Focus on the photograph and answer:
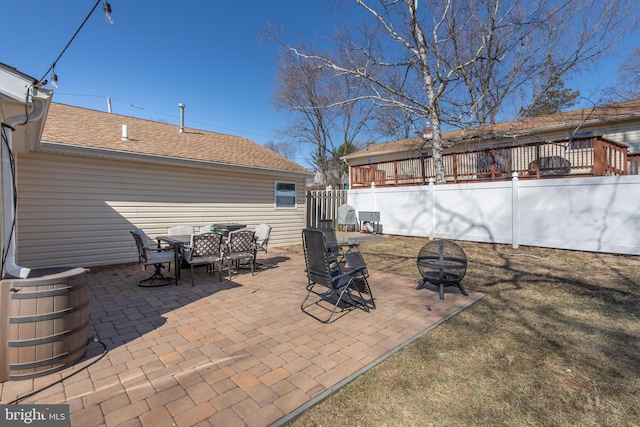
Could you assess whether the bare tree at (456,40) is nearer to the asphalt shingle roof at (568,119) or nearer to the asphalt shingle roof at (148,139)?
the asphalt shingle roof at (568,119)

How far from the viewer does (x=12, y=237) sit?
284 centimetres

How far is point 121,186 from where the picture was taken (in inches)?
291

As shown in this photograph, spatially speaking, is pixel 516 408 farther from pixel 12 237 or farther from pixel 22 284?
pixel 12 237

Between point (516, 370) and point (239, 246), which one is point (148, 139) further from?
point (516, 370)

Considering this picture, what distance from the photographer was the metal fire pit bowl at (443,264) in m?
4.62

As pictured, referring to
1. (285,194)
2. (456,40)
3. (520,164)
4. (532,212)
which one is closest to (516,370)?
(532,212)

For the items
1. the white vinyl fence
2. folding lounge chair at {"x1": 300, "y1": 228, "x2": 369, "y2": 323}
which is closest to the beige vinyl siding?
folding lounge chair at {"x1": 300, "y1": 228, "x2": 369, "y2": 323}

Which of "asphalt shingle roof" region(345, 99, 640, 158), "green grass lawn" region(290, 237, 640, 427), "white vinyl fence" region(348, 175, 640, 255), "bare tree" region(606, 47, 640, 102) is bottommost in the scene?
"green grass lawn" region(290, 237, 640, 427)

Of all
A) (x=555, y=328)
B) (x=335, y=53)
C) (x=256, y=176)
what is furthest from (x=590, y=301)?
(x=335, y=53)

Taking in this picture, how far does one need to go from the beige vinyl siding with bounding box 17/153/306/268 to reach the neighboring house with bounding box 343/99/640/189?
7417mm

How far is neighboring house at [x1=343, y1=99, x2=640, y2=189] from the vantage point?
9125 mm

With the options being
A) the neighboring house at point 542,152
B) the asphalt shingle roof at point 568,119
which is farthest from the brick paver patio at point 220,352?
the asphalt shingle roof at point 568,119

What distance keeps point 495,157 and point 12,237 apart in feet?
40.4

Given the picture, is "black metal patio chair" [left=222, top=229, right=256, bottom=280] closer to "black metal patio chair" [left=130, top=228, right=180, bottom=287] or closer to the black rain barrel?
"black metal patio chair" [left=130, top=228, right=180, bottom=287]
